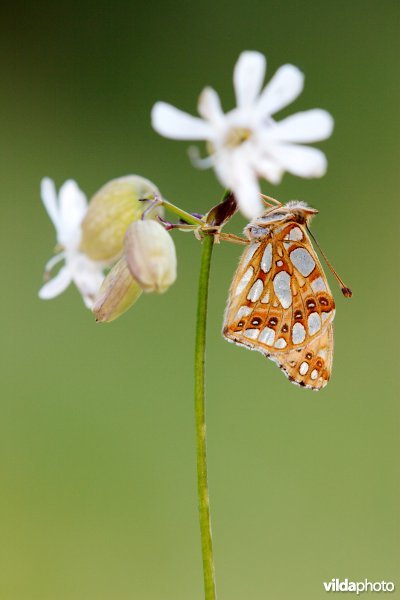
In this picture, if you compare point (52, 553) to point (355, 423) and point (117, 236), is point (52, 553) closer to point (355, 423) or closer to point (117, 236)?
point (355, 423)

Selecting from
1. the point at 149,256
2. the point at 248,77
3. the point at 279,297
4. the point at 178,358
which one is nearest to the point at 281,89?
the point at 248,77

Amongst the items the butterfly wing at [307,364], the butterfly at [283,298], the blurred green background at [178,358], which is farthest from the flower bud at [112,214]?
the blurred green background at [178,358]

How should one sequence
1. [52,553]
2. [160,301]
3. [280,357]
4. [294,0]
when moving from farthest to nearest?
1. [294,0]
2. [160,301]
3. [52,553]
4. [280,357]

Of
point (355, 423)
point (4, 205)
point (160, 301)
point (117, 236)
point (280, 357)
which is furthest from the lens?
point (4, 205)

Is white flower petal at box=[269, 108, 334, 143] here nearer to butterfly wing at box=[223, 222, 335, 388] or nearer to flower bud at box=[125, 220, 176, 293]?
flower bud at box=[125, 220, 176, 293]

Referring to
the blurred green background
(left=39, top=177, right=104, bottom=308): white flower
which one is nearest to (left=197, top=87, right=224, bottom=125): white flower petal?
(left=39, top=177, right=104, bottom=308): white flower

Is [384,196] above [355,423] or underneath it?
above

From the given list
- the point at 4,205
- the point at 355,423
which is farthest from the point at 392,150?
the point at 4,205

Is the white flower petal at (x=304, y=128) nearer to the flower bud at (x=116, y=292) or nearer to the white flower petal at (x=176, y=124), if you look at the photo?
the white flower petal at (x=176, y=124)
